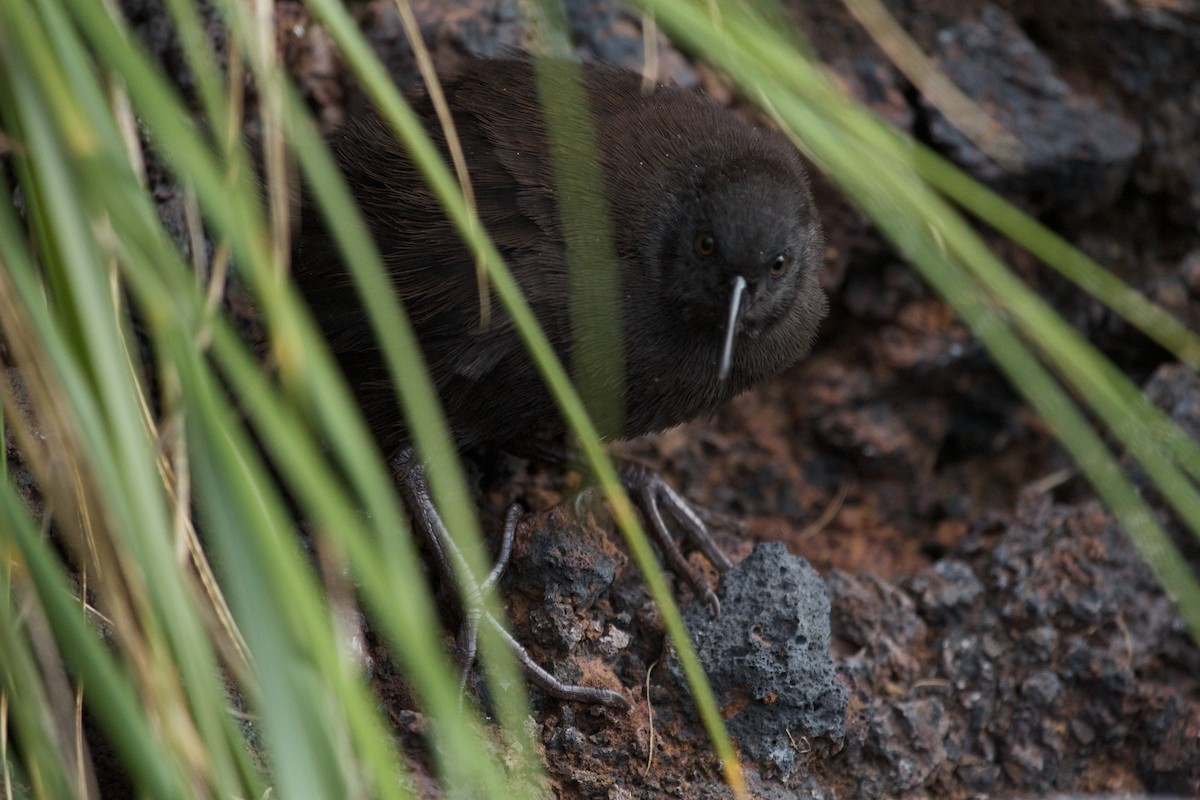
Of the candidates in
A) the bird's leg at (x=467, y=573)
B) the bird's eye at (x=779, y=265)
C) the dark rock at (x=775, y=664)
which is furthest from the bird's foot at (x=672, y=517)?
the bird's eye at (x=779, y=265)

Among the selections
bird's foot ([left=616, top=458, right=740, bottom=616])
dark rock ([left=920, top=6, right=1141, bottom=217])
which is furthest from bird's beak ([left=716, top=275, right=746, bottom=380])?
dark rock ([left=920, top=6, right=1141, bottom=217])

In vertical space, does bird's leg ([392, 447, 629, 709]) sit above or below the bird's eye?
below

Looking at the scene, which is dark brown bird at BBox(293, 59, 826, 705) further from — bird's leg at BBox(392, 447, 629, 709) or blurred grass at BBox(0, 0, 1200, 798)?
blurred grass at BBox(0, 0, 1200, 798)

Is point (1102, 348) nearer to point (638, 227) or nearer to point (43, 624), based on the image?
point (638, 227)

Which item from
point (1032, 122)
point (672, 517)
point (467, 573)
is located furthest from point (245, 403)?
point (1032, 122)

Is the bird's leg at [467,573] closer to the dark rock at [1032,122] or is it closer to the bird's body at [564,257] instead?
the bird's body at [564,257]

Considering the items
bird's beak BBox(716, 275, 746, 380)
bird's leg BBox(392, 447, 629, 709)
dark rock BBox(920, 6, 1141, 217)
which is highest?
bird's beak BBox(716, 275, 746, 380)

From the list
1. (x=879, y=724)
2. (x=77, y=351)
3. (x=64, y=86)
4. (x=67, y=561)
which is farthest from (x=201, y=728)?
(x=879, y=724)

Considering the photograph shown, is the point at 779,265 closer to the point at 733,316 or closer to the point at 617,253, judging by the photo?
the point at 733,316
